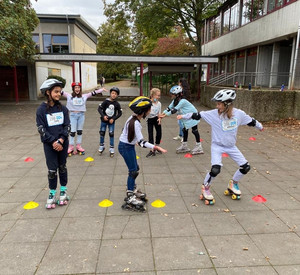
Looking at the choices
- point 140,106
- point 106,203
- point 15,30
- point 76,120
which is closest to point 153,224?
point 106,203

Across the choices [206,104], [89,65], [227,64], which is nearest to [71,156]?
[206,104]

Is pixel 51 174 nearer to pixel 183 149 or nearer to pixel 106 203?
pixel 106 203

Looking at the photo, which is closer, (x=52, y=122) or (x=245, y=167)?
(x=52, y=122)

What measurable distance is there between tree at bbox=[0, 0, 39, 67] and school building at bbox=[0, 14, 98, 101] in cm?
290

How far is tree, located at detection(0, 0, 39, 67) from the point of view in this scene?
1312 centimetres

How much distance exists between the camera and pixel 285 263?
10.0ft

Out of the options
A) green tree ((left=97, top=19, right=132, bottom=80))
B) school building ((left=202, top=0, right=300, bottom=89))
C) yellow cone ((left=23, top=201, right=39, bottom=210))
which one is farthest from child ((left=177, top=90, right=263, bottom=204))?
green tree ((left=97, top=19, right=132, bottom=80))

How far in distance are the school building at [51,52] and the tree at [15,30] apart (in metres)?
2.90

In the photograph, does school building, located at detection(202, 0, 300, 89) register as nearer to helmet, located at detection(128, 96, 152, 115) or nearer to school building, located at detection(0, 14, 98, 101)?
helmet, located at detection(128, 96, 152, 115)

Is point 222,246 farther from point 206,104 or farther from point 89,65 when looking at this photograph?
point 89,65

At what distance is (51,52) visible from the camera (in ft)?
88.3

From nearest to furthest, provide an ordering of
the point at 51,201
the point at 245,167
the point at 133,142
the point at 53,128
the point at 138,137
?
the point at 138,137, the point at 53,128, the point at 133,142, the point at 51,201, the point at 245,167

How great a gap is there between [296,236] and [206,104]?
15.6 metres

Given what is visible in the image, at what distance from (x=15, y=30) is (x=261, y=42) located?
1612 cm
